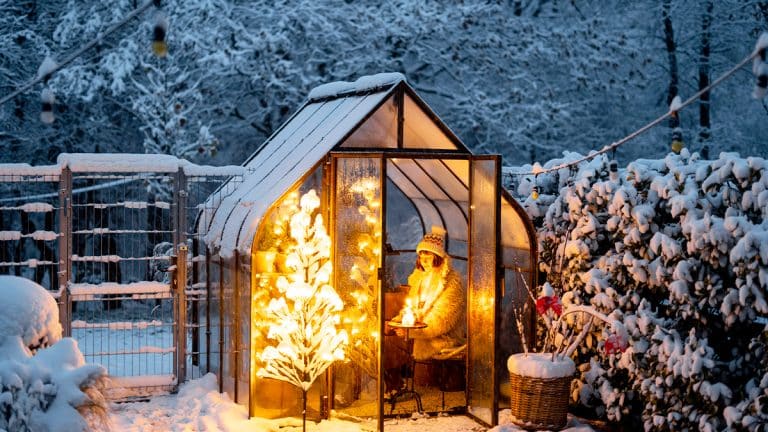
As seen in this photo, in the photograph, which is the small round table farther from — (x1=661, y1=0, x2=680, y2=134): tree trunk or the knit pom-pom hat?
(x1=661, y1=0, x2=680, y2=134): tree trunk

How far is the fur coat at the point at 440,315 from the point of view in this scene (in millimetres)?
8422

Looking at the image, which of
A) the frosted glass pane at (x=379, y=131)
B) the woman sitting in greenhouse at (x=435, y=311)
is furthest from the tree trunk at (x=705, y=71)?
the frosted glass pane at (x=379, y=131)

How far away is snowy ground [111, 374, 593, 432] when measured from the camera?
750 cm

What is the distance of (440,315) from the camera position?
8.42m

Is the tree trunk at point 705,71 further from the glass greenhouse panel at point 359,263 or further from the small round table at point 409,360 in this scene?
the glass greenhouse panel at point 359,263

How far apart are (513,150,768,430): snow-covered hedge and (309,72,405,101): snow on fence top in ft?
5.94

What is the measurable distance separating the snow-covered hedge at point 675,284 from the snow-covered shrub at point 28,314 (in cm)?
402

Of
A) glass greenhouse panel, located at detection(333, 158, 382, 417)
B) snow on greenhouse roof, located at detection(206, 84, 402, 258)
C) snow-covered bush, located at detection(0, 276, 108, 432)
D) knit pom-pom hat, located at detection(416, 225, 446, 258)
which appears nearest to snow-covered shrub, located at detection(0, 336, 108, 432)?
snow-covered bush, located at detection(0, 276, 108, 432)

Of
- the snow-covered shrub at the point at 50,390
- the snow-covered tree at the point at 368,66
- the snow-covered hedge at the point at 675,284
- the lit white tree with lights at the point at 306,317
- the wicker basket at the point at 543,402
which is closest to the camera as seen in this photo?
the snow-covered shrub at the point at 50,390

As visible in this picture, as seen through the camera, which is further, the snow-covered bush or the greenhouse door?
the greenhouse door

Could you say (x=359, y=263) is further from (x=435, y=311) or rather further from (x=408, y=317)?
(x=435, y=311)

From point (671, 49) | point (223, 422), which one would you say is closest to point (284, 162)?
point (223, 422)

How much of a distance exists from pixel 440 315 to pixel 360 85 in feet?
7.24

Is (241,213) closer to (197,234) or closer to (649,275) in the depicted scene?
(197,234)
